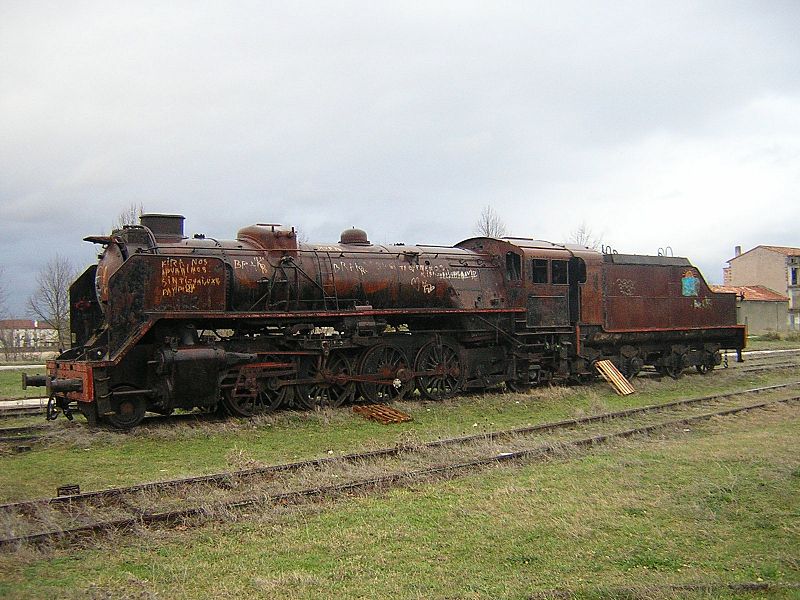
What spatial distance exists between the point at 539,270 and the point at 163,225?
341 inches

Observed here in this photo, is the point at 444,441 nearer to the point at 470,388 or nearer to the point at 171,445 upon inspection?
the point at 171,445

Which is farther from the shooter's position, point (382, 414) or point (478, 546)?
point (382, 414)

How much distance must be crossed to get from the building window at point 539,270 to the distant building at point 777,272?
178 ft

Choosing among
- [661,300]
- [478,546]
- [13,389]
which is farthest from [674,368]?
[13,389]

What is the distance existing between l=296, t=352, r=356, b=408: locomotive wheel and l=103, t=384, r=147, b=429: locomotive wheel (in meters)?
2.90

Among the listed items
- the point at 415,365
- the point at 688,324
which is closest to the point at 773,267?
the point at 688,324

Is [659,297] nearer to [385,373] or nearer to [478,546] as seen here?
[385,373]

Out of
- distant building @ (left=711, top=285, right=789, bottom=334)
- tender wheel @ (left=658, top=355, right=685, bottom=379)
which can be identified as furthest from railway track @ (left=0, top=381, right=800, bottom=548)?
distant building @ (left=711, top=285, right=789, bottom=334)

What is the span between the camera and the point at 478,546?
250 inches

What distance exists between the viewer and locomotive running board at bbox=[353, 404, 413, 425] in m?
13.0

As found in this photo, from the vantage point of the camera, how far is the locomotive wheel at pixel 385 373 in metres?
14.7

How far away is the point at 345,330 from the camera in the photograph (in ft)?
46.2

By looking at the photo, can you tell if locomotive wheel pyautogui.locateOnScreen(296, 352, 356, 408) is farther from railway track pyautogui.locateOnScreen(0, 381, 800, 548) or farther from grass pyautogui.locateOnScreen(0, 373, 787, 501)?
railway track pyautogui.locateOnScreen(0, 381, 800, 548)

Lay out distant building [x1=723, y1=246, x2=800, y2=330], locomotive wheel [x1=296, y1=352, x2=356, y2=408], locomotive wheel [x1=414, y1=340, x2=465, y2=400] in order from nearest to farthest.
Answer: locomotive wheel [x1=296, y1=352, x2=356, y2=408]
locomotive wheel [x1=414, y1=340, x2=465, y2=400]
distant building [x1=723, y1=246, x2=800, y2=330]
